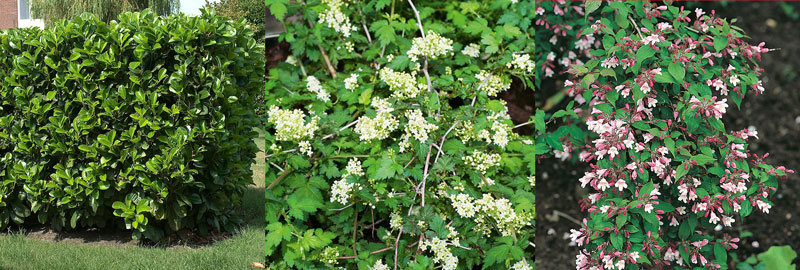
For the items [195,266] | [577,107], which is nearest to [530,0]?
[577,107]

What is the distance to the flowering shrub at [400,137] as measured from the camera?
5.75ft

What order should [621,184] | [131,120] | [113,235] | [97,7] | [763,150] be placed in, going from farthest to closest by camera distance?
[97,7], [113,235], [131,120], [763,150], [621,184]

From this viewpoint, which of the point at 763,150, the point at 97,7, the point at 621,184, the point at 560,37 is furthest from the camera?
the point at 97,7

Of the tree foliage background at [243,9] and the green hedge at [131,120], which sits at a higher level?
the green hedge at [131,120]

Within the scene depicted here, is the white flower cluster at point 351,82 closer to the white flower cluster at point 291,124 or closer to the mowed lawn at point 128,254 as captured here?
the white flower cluster at point 291,124

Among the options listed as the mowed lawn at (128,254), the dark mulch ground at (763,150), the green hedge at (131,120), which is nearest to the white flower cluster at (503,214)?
the dark mulch ground at (763,150)

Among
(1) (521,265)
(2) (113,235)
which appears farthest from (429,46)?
(2) (113,235)

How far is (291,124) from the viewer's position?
174 cm

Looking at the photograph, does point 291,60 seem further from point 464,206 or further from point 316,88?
point 464,206

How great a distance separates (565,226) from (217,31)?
6.66ft

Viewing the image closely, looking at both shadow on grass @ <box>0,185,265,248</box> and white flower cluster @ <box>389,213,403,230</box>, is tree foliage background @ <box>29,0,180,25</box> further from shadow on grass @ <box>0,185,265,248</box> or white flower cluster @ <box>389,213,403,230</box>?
white flower cluster @ <box>389,213,403,230</box>

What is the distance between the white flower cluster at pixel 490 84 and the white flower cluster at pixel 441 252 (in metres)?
0.47

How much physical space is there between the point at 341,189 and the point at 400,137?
237mm

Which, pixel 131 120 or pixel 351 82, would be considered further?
pixel 131 120
